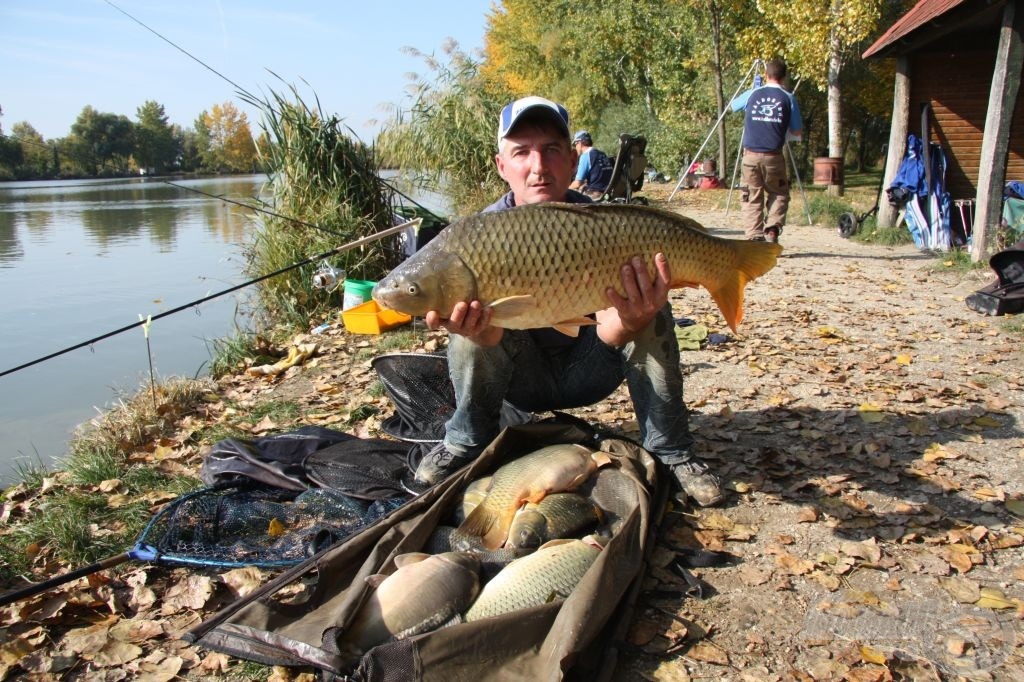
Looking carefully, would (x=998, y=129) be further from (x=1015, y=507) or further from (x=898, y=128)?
(x=1015, y=507)

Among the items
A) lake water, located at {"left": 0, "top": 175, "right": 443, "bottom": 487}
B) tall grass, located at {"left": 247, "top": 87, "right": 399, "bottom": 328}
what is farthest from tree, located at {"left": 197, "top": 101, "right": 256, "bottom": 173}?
tall grass, located at {"left": 247, "top": 87, "right": 399, "bottom": 328}

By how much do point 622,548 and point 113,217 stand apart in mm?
17847

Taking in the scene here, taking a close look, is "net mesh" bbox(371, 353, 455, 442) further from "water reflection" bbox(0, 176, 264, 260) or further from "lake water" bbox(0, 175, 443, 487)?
"water reflection" bbox(0, 176, 264, 260)

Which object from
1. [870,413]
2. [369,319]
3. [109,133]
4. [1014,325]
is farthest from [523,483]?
[109,133]

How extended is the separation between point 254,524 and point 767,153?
606 centimetres

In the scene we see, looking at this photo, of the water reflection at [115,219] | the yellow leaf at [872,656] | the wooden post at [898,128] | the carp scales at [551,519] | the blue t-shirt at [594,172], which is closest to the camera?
the yellow leaf at [872,656]

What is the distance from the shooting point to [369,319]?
4770mm

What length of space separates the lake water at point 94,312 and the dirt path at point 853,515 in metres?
3.11

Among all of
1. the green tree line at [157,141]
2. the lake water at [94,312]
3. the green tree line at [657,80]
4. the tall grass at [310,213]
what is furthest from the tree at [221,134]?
the tall grass at [310,213]

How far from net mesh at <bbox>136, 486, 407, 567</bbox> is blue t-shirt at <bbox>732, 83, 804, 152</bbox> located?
575 centimetres

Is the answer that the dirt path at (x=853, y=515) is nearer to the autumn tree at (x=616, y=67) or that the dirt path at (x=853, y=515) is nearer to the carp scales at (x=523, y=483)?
the carp scales at (x=523, y=483)

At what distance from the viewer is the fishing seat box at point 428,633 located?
1473mm

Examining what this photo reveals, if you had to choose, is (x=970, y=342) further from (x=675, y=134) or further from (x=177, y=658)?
(x=675, y=134)

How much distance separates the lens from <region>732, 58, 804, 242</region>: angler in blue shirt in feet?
22.3
